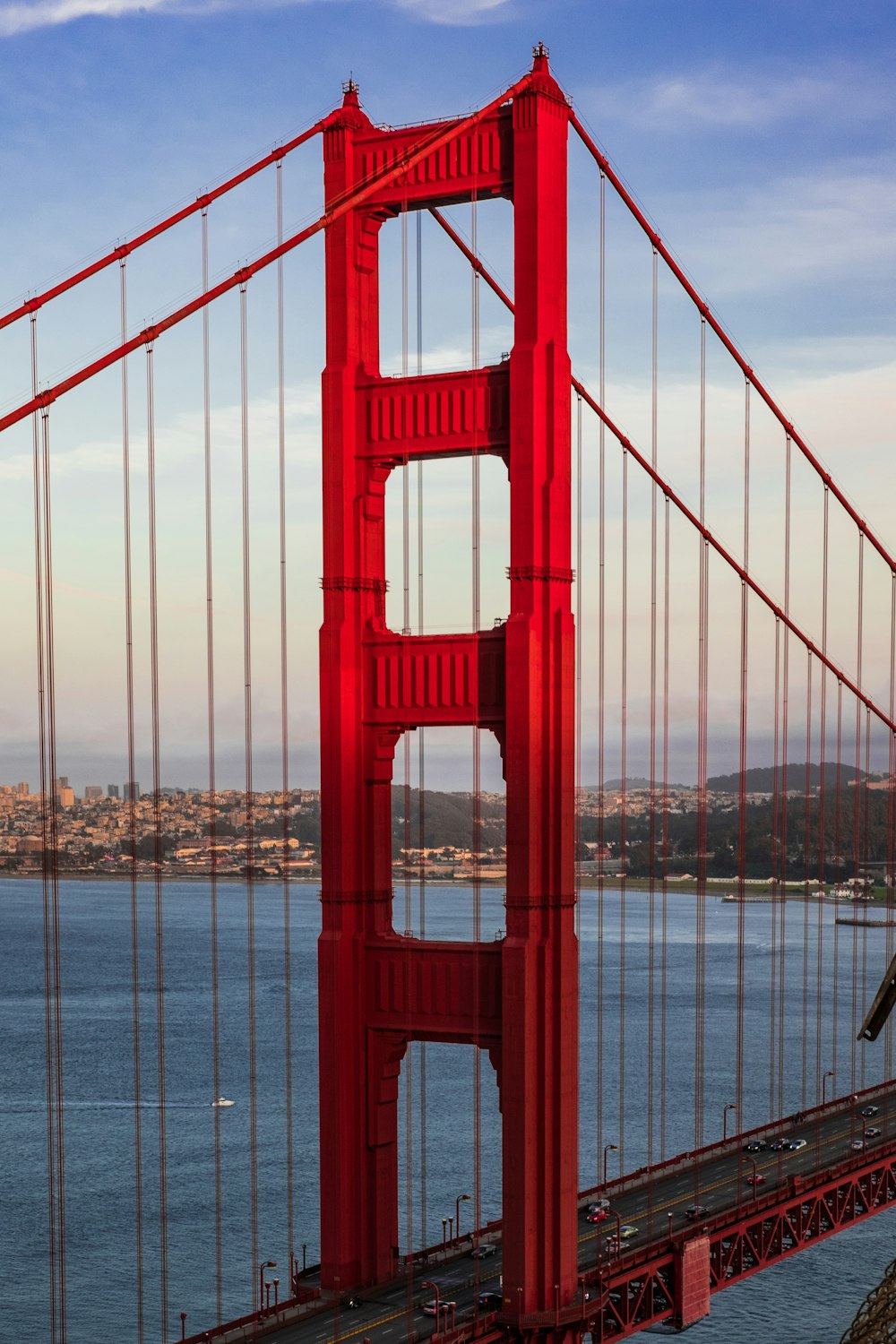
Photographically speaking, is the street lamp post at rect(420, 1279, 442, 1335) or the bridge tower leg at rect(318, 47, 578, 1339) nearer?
the street lamp post at rect(420, 1279, 442, 1335)

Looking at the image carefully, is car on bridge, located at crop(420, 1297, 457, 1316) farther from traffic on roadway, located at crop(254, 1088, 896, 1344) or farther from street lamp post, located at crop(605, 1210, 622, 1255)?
street lamp post, located at crop(605, 1210, 622, 1255)

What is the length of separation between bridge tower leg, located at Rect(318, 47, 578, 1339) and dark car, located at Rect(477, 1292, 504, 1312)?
0.93 m

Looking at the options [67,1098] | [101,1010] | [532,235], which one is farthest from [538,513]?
[101,1010]

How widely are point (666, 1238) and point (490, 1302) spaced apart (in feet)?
18.2

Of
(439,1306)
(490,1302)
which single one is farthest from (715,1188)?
(439,1306)

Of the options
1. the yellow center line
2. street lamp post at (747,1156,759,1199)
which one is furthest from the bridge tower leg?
street lamp post at (747,1156,759,1199)

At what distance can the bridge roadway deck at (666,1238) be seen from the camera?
2773 centimetres

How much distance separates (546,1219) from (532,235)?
48.9 feet

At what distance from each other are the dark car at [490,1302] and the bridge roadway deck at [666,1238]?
18 centimetres

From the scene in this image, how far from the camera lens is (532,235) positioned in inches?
1120

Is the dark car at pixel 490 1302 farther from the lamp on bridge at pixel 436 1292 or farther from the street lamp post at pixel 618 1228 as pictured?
the street lamp post at pixel 618 1228

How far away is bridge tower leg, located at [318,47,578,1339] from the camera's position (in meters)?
28.2

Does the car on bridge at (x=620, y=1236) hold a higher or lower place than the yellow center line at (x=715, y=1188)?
higher

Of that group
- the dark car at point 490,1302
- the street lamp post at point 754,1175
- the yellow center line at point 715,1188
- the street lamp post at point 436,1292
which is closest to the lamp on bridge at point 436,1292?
the street lamp post at point 436,1292
